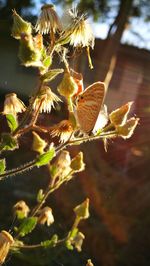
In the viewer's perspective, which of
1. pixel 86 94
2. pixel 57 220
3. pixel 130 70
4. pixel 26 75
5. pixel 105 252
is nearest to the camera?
pixel 86 94

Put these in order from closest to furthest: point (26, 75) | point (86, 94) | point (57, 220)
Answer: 1. point (86, 94)
2. point (57, 220)
3. point (26, 75)

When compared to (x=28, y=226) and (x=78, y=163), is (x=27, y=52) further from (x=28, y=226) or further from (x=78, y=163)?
(x=28, y=226)

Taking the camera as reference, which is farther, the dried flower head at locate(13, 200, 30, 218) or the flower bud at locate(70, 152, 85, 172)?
the dried flower head at locate(13, 200, 30, 218)

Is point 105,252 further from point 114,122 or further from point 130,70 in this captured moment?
point 130,70

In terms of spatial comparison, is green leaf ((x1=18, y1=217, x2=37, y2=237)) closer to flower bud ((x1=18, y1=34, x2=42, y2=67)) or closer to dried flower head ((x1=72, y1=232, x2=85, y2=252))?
dried flower head ((x1=72, y1=232, x2=85, y2=252))

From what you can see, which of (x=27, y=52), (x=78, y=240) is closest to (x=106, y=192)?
(x=78, y=240)

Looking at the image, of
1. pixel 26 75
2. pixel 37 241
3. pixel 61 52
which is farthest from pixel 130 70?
pixel 61 52

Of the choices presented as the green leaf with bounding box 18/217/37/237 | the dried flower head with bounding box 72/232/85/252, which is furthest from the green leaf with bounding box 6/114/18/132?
the dried flower head with bounding box 72/232/85/252
